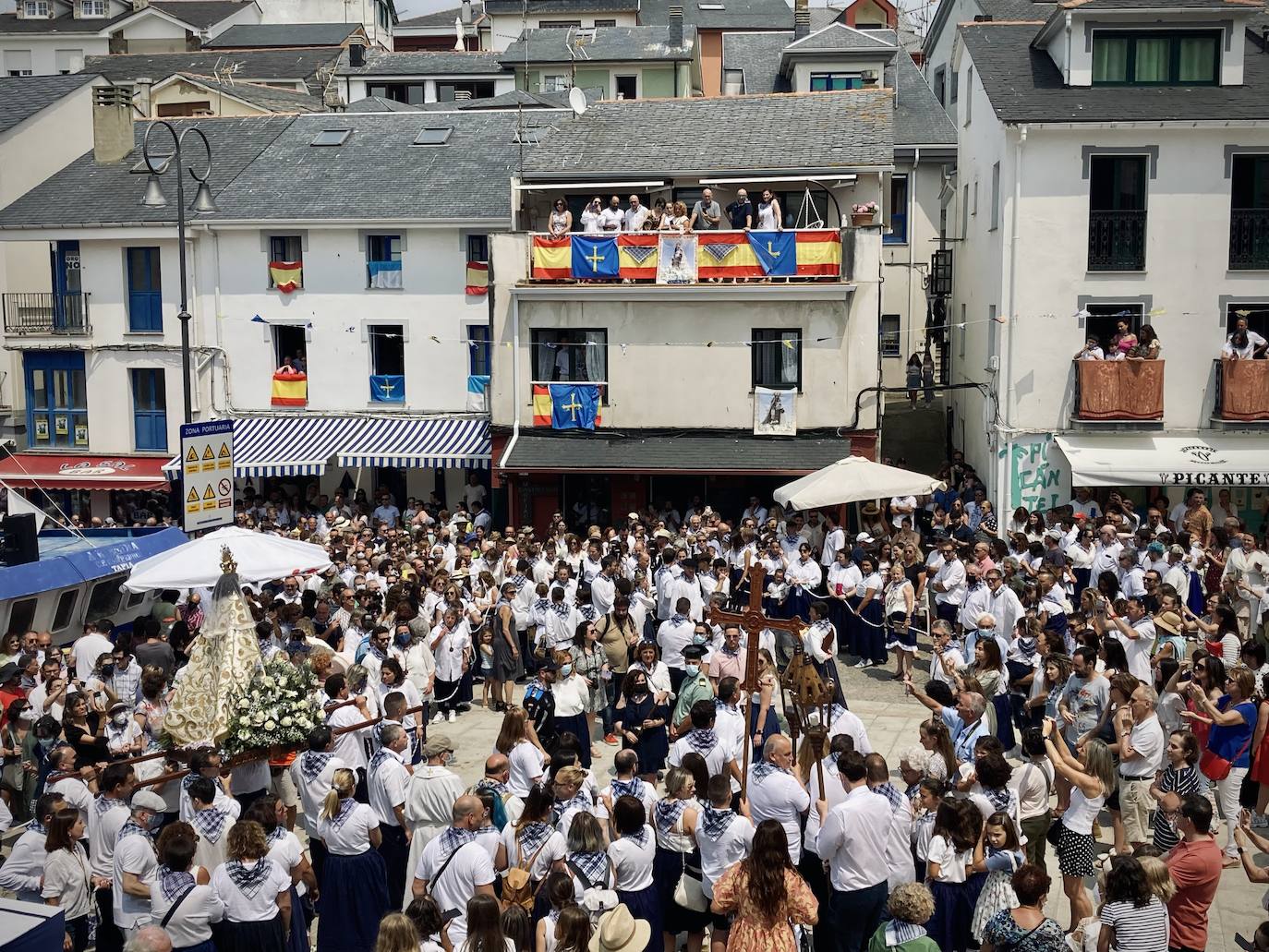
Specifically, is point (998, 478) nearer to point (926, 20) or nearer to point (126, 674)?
point (126, 674)

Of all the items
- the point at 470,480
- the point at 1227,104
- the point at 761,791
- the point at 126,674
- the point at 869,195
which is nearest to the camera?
the point at 761,791

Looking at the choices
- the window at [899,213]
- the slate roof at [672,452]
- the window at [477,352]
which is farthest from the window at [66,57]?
the slate roof at [672,452]

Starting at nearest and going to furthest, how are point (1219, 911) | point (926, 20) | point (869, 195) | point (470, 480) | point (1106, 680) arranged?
point (1219, 911), point (1106, 680), point (869, 195), point (470, 480), point (926, 20)

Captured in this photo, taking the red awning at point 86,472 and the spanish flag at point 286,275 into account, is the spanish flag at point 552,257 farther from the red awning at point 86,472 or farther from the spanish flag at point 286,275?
the red awning at point 86,472

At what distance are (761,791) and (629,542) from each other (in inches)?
466

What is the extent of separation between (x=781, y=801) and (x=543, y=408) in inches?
723

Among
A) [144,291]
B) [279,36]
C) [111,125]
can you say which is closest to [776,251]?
[144,291]

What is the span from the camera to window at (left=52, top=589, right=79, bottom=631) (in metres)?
19.8

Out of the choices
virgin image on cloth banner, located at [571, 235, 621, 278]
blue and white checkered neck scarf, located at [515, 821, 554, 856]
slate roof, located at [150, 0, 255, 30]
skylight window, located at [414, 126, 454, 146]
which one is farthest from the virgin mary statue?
slate roof, located at [150, 0, 255, 30]

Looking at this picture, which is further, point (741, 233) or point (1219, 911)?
point (741, 233)

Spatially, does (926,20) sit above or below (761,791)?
above

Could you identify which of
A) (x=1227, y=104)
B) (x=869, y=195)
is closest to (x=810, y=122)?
(x=869, y=195)

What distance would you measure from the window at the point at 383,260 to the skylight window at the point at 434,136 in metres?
3.24

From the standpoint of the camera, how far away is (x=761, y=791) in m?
10.3
